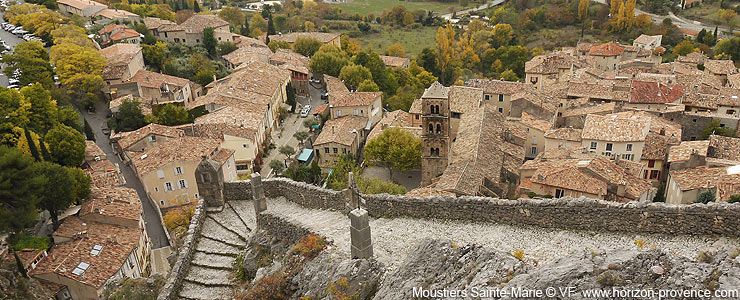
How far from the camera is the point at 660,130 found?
38.8 meters

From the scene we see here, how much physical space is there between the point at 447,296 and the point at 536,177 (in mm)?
24187

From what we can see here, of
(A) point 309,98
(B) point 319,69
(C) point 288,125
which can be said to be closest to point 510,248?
(C) point 288,125

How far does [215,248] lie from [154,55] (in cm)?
5378

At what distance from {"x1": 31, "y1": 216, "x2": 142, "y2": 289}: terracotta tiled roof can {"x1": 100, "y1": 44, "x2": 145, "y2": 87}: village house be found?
28915 millimetres

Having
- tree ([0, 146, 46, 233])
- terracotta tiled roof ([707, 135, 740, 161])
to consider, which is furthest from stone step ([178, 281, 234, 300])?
terracotta tiled roof ([707, 135, 740, 161])

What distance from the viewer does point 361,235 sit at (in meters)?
11.9

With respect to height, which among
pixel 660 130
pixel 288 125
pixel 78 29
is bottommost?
pixel 288 125

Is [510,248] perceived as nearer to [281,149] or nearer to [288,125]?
[281,149]

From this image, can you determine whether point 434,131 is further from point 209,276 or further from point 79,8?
point 79,8

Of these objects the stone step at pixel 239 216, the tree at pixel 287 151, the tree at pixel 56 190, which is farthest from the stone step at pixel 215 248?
the tree at pixel 287 151

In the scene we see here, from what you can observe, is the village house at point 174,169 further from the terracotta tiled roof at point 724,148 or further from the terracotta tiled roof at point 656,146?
the terracotta tiled roof at point 724,148

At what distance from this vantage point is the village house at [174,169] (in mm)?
34250

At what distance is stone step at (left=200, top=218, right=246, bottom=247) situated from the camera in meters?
17.2

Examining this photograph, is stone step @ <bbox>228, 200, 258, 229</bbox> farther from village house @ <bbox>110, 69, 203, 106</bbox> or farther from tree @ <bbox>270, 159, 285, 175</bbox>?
village house @ <bbox>110, 69, 203, 106</bbox>
